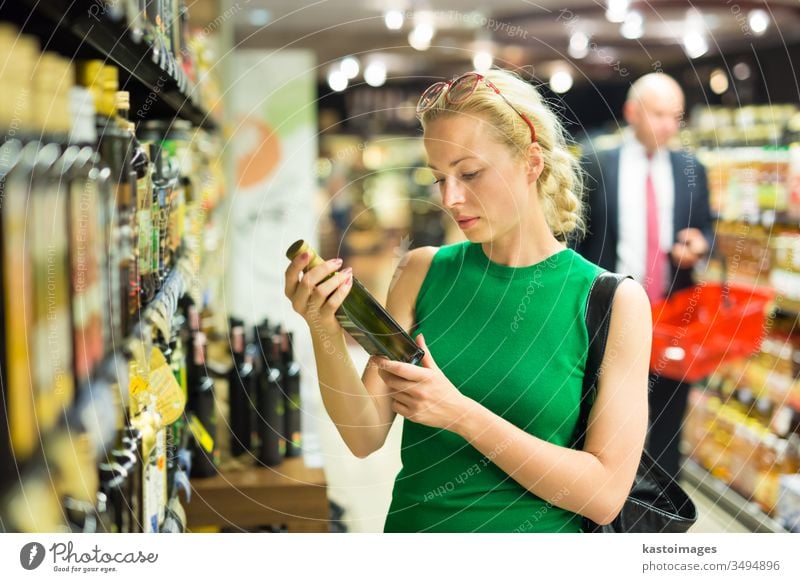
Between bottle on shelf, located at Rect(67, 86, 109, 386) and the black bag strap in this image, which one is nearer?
bottle on shelf, located at Rect(67, 86, 109, 386)

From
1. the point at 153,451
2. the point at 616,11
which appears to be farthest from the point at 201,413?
the point at 616,11

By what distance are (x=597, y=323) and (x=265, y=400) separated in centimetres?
149

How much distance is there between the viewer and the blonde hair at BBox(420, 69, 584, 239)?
5.05 feet

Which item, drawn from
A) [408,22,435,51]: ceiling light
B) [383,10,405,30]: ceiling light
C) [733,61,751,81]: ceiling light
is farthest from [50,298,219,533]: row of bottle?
[733,61,751,81]: ceiling light

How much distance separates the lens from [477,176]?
5.17 feet

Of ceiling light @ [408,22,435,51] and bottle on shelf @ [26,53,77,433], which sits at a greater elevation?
ceiling light @ [408,22,435,51]

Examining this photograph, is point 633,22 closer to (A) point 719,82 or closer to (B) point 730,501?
(A) point 719,82

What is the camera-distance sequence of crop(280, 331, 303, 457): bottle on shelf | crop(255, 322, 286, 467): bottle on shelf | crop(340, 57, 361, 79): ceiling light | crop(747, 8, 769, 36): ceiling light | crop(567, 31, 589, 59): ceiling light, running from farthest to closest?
crop(567, 31, 589, 59): ceiling light → crop(747, 8, 769, 36): ceiling light → crop(340, 57, 361, 79): ceiling light → crop(280, 331, 303, 457): bottle on shelf → crop(255, 322, 286, 467): bottle on shelf

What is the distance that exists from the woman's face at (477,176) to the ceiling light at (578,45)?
5288mm

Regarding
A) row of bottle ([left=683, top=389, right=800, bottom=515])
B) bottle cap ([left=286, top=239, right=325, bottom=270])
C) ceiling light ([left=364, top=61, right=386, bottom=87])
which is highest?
ceiling light ([left=364, top=61, right=386, bottom=87])

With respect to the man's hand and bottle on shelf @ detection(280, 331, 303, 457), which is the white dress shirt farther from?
bottle on shelf @ detection(280, 331, 303, 457)

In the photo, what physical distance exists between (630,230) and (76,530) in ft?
6.59

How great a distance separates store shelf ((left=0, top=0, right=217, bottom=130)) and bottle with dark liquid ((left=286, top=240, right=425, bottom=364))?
446mm
